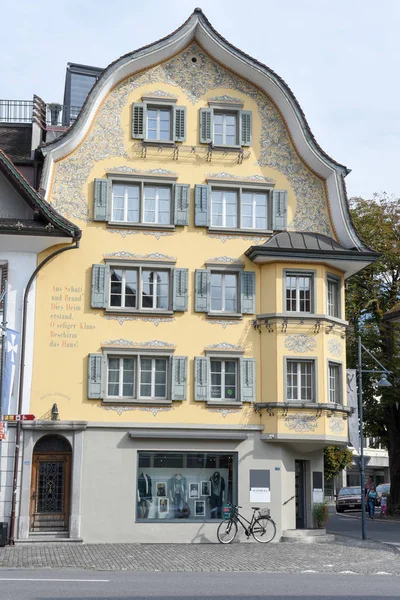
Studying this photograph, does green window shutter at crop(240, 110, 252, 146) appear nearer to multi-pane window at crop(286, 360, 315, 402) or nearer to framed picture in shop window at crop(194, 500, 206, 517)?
multi-pane window at crop(286, 360, 315, 402)

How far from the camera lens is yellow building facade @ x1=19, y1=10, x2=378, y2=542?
27266 millimetres

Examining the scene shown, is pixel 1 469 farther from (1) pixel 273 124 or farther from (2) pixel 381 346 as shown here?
(2) pixel 381 346

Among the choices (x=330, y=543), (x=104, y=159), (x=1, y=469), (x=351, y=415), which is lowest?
(x=330, y=543)

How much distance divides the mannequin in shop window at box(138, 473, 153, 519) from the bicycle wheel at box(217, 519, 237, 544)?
7.34 feet

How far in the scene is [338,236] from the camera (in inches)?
1178

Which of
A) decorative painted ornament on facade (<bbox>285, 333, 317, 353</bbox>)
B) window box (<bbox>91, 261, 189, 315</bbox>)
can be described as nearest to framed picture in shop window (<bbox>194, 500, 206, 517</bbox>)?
decorative painted ornament on facade (<bbox>285, 333, 317, 353</bbox>)

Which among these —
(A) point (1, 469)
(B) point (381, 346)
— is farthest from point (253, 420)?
(B) point (381, 346)

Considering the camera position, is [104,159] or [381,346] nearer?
[104,159]

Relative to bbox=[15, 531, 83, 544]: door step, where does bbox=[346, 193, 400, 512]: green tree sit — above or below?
above

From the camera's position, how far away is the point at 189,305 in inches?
1119

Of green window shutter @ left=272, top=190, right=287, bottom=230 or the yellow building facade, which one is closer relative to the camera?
the yellow building facade

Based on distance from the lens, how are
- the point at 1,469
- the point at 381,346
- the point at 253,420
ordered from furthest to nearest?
the point at 381,346, the point at 253,420, the point at 1,469

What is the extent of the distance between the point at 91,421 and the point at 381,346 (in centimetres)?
2057

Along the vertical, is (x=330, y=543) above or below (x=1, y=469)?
below
